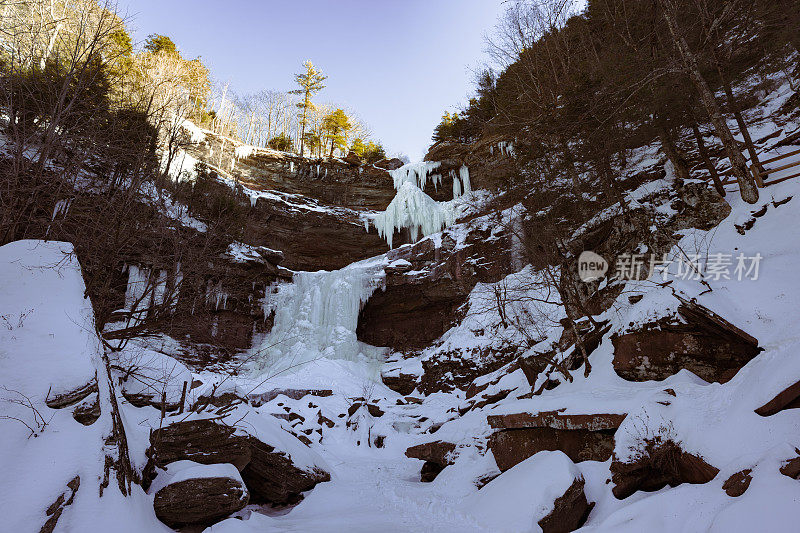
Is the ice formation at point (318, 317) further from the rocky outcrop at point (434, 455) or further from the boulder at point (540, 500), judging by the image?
the boulder at point (540, 500)

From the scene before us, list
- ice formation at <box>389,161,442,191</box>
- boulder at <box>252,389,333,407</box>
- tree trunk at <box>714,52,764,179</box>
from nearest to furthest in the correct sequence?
tree trunk at <box>714,52,764,179</box> < boulder at <box>252,389,333,407</box> < ice formation at <box>389,161,442,191</box>

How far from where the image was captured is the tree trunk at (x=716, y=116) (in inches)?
304

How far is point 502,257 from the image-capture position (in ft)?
60.9

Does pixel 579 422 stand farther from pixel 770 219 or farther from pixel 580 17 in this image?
pixel 580 17

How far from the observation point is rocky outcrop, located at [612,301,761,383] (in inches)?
210

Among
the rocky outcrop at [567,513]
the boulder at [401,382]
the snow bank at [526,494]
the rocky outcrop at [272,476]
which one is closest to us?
the rocky outcrop at [567,513]

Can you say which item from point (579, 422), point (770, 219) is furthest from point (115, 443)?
point (770, 219)

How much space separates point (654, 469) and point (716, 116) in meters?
7.53

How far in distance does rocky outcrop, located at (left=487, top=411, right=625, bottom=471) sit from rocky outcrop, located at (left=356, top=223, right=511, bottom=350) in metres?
11.9

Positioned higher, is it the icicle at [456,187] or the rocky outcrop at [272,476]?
the icicle at [456,187]

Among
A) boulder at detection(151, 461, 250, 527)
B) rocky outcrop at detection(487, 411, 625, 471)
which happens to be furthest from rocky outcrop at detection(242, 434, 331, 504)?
rocky outcrop at detection(487, 411, 625, 471)

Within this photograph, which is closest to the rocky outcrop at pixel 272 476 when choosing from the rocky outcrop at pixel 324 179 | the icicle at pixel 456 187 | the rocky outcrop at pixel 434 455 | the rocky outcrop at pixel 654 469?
the rocky outcrop at pixel 434 455

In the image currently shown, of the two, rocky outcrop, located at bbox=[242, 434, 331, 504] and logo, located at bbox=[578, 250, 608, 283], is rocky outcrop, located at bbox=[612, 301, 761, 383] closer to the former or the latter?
logo, located at bbox=[578, 250, 608, 283]

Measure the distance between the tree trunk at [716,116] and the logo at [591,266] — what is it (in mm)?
4313
